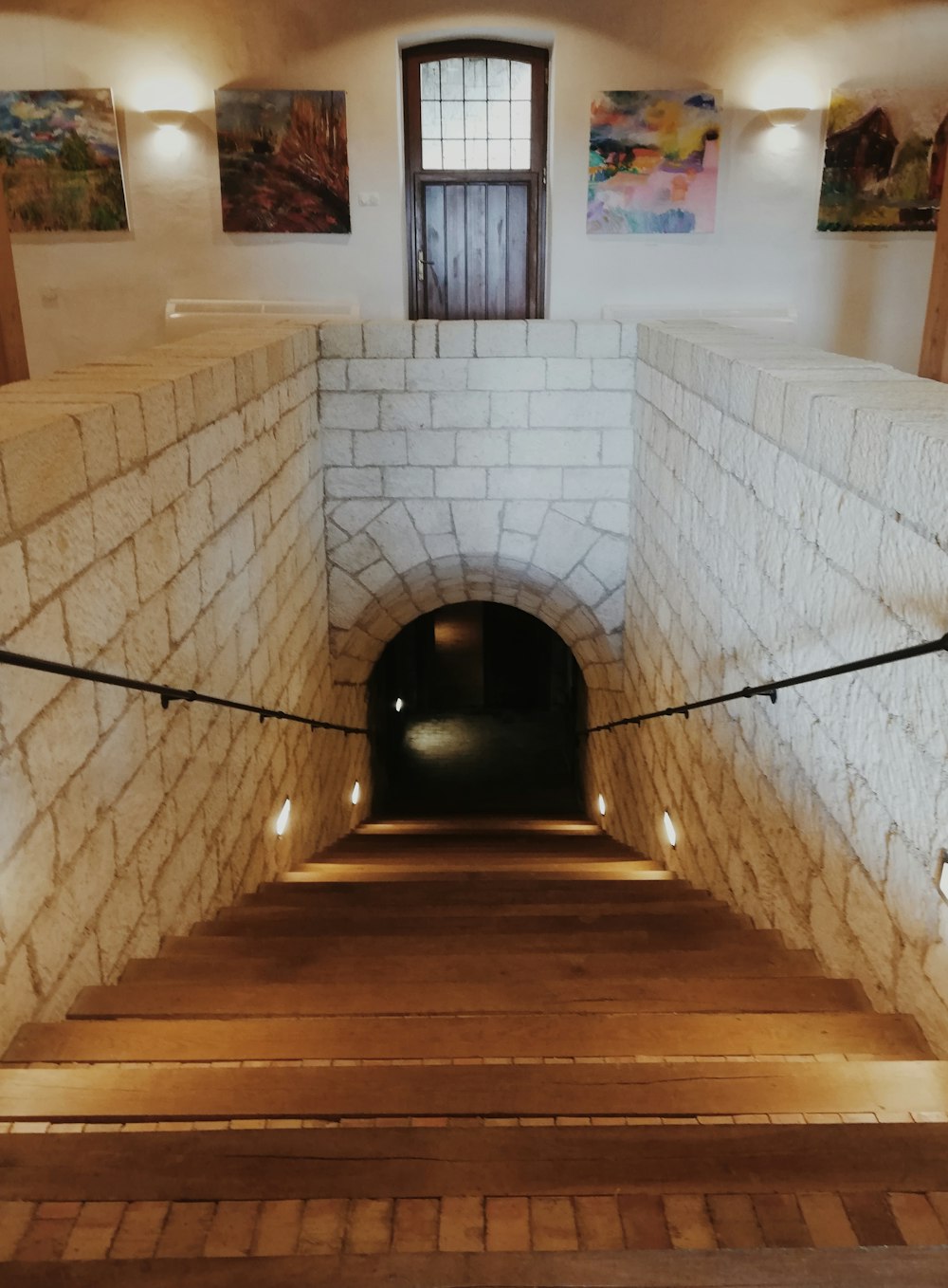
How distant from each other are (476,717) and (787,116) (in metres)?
7.04

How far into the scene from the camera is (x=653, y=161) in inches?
343

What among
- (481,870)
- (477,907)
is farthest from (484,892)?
(481,870)

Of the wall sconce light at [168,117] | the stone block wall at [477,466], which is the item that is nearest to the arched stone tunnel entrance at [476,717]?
the stone block wall at [477,466]

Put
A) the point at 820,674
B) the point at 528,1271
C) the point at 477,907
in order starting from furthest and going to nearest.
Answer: the point at 477,907 → the point at 820,674 → the point at 528,1271

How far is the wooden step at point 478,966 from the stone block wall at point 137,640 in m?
0.23

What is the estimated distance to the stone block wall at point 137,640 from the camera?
2.26m

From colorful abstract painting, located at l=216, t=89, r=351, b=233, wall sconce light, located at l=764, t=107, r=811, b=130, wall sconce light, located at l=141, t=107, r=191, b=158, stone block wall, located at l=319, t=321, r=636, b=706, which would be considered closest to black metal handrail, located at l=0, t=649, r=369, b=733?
stone block wall, located at l=319, t=321, r=636, b=706

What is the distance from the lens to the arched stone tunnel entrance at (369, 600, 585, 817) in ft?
32.1

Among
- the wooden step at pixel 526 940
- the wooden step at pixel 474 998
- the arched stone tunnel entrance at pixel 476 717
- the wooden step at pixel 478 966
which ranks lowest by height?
the arched stone tunnel entrance at pixel 476 717

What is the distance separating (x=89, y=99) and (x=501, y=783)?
24.2 ft

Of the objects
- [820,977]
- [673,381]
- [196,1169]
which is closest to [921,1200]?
[820,977]

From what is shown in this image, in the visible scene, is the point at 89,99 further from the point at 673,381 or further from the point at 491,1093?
the point at 491,1093

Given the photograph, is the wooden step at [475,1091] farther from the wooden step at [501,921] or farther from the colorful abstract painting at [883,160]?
the colorful abstract painting at [883,160]

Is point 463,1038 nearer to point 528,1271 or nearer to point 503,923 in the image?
point 528,1271
